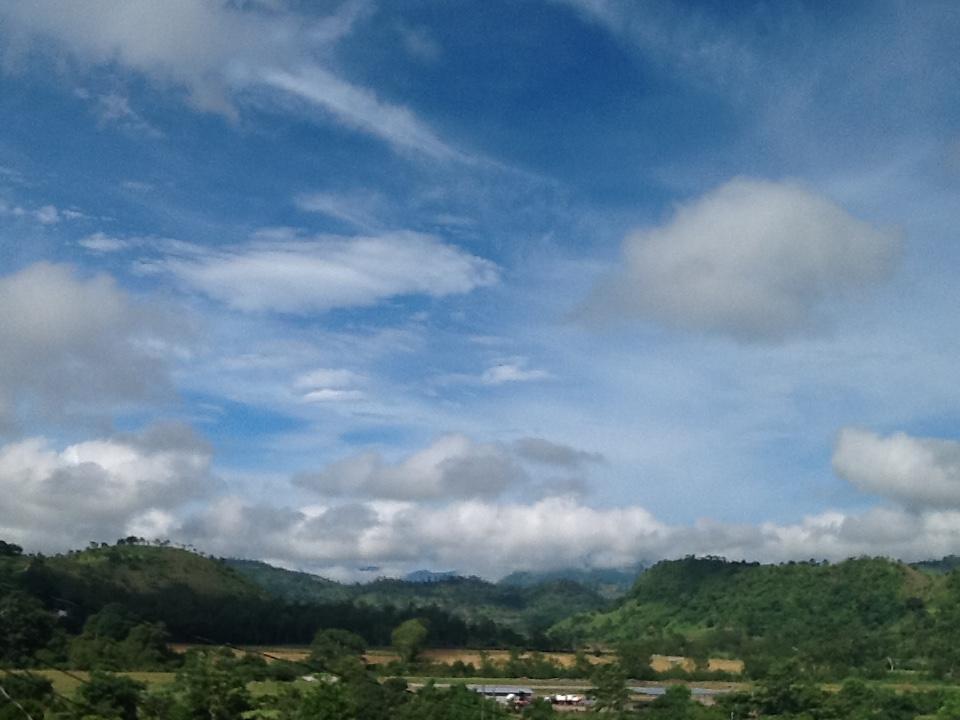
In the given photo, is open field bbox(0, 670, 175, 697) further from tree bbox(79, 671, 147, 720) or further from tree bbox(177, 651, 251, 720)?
tree bbox(177, 651, 251, 720)

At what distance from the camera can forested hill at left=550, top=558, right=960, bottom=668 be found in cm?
12450

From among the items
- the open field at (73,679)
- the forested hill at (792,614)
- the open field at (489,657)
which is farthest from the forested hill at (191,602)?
the forested hill at (792,614)

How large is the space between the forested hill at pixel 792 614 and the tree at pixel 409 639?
3229 cm

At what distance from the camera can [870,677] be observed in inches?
Answer: 4222

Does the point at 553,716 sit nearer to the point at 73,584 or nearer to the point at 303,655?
the point at 303,655

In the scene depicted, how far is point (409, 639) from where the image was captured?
385 ft

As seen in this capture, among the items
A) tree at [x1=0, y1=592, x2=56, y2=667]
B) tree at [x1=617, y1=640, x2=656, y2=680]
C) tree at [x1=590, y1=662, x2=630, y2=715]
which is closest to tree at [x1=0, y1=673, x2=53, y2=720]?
tree at [x1=0, y1=592, x2=56, y2=667]

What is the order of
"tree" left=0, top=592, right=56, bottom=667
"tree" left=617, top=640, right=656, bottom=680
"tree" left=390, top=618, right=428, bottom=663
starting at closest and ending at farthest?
"tree" left=0, top=592, right=56, bottom=667
"tree" left=617, top=640, right=656, bottom=680
"tree" left=390, top=618, right=428, bottom=663

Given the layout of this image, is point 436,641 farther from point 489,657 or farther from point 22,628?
point 22,628

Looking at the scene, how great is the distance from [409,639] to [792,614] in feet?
222

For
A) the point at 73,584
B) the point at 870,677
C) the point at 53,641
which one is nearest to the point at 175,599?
the point at 73,584

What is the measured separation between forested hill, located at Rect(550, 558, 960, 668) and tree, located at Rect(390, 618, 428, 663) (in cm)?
3229

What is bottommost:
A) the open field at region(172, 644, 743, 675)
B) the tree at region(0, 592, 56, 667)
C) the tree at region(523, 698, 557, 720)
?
the tree at region(523, 698, 557, 720)

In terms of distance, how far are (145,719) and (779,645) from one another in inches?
3948
